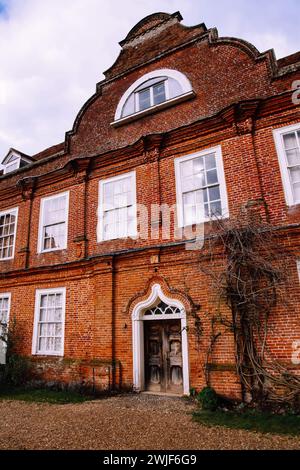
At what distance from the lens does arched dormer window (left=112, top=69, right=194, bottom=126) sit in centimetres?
1045

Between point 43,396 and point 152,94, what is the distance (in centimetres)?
1038

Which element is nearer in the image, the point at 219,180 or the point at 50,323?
the point at 219,180

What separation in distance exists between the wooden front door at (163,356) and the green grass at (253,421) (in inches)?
75.0

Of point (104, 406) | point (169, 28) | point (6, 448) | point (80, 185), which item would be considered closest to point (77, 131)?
point (80, 185)

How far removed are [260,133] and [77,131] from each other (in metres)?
7.23

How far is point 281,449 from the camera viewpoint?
4.91 metres

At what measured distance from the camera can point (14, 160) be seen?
50.3 feet

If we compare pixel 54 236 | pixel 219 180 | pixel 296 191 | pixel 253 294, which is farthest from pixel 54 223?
pixel 296 191

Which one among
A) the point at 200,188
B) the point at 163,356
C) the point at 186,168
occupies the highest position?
the point at 186,168

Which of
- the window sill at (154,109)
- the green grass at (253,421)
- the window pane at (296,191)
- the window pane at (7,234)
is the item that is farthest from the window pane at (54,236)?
the window pane at (296,191)

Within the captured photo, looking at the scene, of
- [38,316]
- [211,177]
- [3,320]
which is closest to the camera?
[211,177]

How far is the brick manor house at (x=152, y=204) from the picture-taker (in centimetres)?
834

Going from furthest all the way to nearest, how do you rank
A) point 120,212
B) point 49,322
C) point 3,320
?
point 3,320 < point 49,322 < point 120,212

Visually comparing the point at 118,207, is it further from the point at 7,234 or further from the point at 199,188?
the point at 7,234
